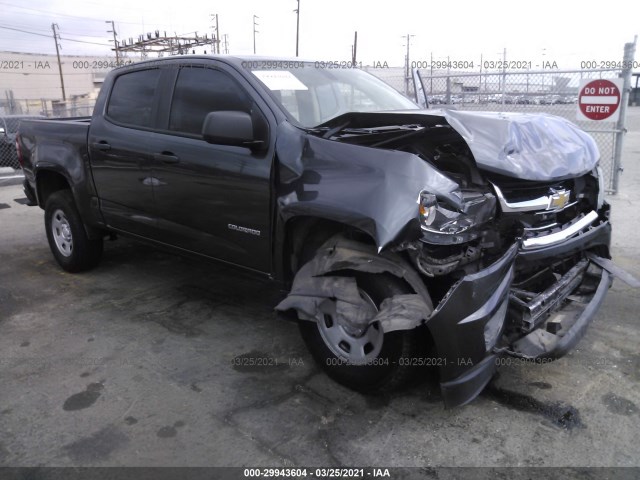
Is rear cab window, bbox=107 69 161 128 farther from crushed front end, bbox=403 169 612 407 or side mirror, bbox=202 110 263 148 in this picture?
crushed front end, bbox=403 169 612 407

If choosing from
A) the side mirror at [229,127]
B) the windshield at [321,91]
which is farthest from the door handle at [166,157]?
the windshield at [321,91]

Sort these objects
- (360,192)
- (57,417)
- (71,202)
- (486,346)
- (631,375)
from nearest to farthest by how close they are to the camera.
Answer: (486,346)
(360,192)
(57,417)
(631,375)
(71,202)

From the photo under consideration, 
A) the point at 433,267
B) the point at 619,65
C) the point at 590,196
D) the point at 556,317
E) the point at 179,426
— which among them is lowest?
the point at 179,426

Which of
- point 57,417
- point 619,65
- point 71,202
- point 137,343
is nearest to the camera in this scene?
point 57,417

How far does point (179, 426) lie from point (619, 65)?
27.3 ft

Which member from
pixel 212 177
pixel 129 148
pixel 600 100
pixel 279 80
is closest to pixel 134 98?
pixel 129 148

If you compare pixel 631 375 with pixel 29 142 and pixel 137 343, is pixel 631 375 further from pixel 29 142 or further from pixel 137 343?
pixel 29 142

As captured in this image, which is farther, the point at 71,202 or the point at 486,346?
the point at 71,202

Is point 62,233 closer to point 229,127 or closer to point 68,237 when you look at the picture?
point 68,237

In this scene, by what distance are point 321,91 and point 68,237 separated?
3128mm

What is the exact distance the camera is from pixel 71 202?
17.0ft

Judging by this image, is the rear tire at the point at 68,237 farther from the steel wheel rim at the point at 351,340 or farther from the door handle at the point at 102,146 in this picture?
the steel wheel rim at the point at 351,340

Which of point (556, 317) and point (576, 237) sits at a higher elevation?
point (576, 237)

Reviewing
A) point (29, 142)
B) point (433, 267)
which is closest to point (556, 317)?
point (433, 267)
